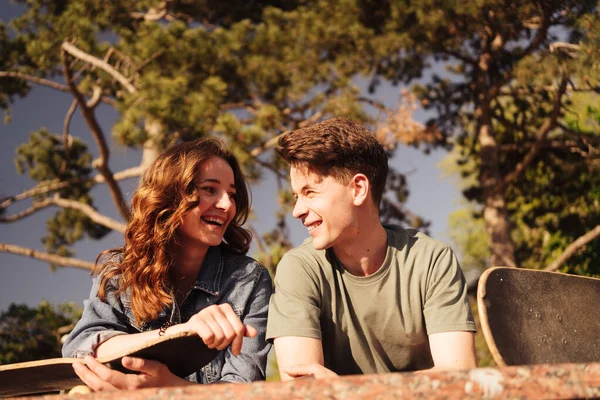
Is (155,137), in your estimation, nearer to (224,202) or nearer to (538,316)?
(224,202)

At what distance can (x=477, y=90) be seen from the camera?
10.6 meters

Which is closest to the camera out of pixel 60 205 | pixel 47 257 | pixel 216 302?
pixel 216 302

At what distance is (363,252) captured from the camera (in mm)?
2203

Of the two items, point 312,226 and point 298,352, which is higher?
point 312,226

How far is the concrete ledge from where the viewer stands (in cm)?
83

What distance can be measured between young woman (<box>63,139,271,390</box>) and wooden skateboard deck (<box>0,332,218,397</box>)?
404 millimetres

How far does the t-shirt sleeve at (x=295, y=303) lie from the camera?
2086 mm

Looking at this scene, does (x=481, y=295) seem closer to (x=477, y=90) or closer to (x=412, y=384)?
(x=412, y=384)

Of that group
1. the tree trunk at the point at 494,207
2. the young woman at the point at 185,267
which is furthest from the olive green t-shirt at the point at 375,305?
the tree trunk at the point at 494,207

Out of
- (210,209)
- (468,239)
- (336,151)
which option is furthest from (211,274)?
(468,239)

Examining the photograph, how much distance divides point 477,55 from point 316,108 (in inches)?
120

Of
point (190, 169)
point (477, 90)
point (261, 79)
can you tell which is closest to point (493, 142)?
point (477, 90)

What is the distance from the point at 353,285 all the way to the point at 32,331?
28.8 ft

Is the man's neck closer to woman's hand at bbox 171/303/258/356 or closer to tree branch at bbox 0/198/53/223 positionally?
woman's hand at bbox 171/303/258/356
